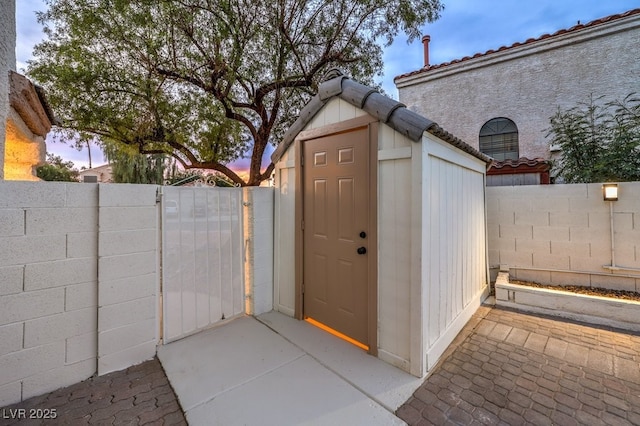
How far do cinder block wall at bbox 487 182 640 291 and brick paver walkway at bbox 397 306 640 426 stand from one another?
1.08 metres

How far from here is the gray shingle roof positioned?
249 centimetres

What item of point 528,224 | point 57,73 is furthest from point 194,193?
point 528,224

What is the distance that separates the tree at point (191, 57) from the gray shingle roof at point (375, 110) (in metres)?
2.47

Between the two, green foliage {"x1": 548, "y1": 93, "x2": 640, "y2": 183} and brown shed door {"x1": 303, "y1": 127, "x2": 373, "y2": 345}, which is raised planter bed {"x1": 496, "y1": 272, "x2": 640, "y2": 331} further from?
brown shed door {"x1": 303, "y1": 127, "x2": 373, "y2": 345}

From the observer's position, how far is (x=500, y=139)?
27.0ft

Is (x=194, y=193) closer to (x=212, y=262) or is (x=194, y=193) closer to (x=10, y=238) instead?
(x=212, y=262)

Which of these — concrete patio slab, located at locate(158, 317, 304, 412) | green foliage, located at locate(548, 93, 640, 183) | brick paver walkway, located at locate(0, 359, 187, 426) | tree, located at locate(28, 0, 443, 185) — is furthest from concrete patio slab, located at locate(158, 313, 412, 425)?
green foliage, located at locate(548, 93, 640, 183)

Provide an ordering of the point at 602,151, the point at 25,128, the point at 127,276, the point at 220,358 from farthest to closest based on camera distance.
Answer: the point at 602,151 → the point at 25,128 → the point at 220,358 → the point at 127,276

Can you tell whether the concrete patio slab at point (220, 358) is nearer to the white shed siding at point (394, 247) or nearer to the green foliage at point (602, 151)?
the white shed siding at point (394, 247)

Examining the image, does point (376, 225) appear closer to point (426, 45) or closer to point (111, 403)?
point (111, 403)

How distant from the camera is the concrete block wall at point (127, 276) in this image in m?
2.56

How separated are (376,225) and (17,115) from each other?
4.01m

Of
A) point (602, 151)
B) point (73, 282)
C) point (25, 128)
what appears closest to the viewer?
point (73, 282)

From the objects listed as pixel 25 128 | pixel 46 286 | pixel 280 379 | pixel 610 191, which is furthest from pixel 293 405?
pixel 610 191
